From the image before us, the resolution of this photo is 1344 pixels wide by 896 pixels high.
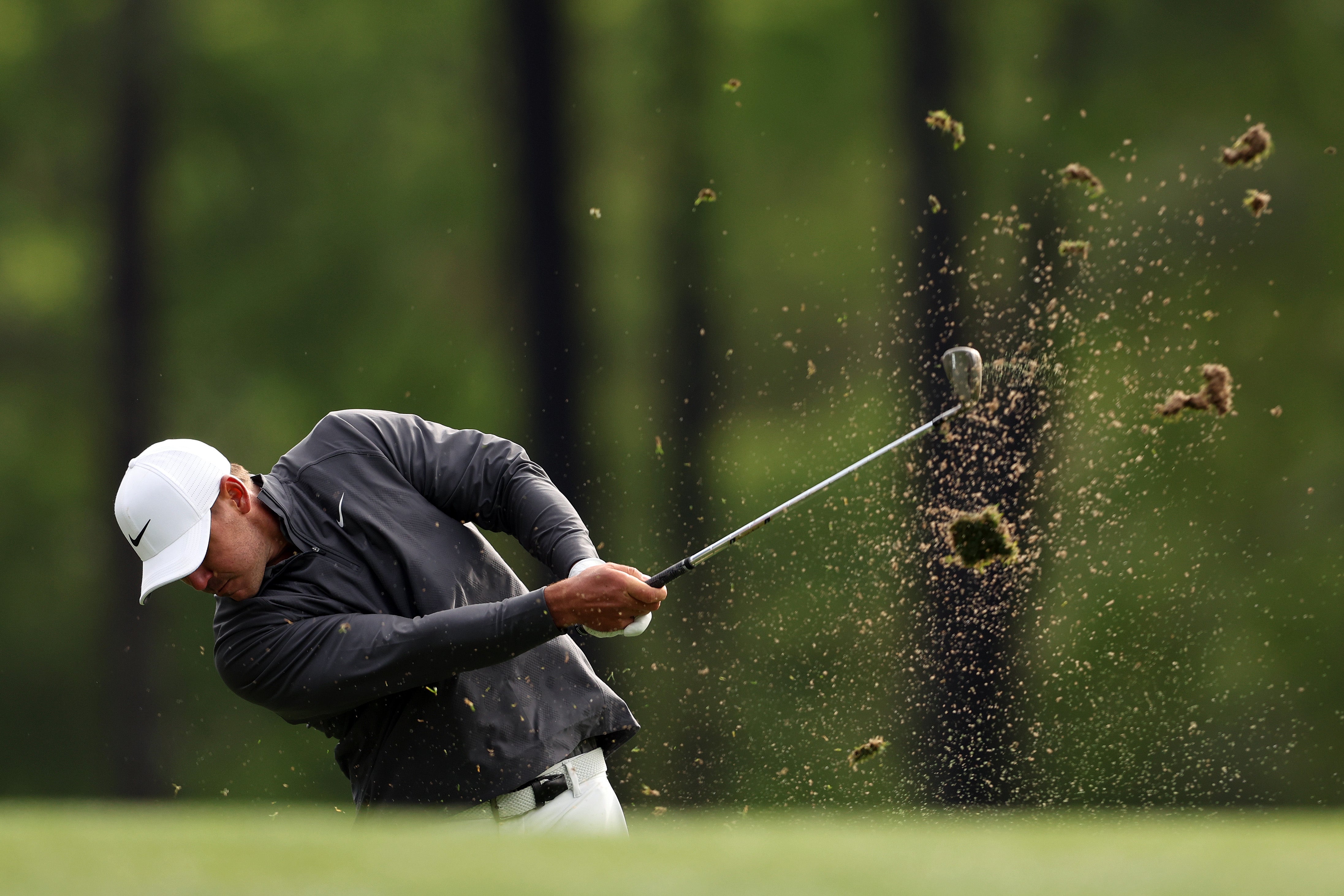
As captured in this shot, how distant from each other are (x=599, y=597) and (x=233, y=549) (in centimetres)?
73

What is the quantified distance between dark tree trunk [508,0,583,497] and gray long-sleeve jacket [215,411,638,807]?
5.81m

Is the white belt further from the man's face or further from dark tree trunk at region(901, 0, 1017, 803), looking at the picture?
dark tree trunk at region(901, 0, 1017, 803)

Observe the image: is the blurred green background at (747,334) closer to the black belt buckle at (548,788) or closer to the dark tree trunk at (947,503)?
the dark tree trunk at (947,503)

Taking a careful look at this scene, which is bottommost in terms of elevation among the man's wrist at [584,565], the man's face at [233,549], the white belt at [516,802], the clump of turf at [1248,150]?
the white belt at [516,802]

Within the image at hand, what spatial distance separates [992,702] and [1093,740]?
44.9 inches

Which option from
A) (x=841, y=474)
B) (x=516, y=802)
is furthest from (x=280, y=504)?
(x=841, y=474)

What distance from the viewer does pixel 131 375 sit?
1003 cm

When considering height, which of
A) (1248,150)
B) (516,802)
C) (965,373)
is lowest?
(516,802)

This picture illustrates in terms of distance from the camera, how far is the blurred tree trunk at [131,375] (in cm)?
970

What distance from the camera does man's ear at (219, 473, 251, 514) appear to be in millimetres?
2717

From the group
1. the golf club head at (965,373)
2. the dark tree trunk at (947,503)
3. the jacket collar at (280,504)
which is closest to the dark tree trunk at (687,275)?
the dark tree trunk at (947,503)

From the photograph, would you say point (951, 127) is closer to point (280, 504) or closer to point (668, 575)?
point (668, 575)

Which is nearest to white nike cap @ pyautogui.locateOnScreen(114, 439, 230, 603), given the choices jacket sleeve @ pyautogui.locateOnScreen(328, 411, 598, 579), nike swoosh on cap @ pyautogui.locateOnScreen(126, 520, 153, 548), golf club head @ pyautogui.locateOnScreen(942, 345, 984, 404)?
nike swoosh on cap @ pyautogui.locateOnScreen(126, 520, 153, 548)

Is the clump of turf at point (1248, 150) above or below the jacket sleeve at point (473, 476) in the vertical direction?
above
